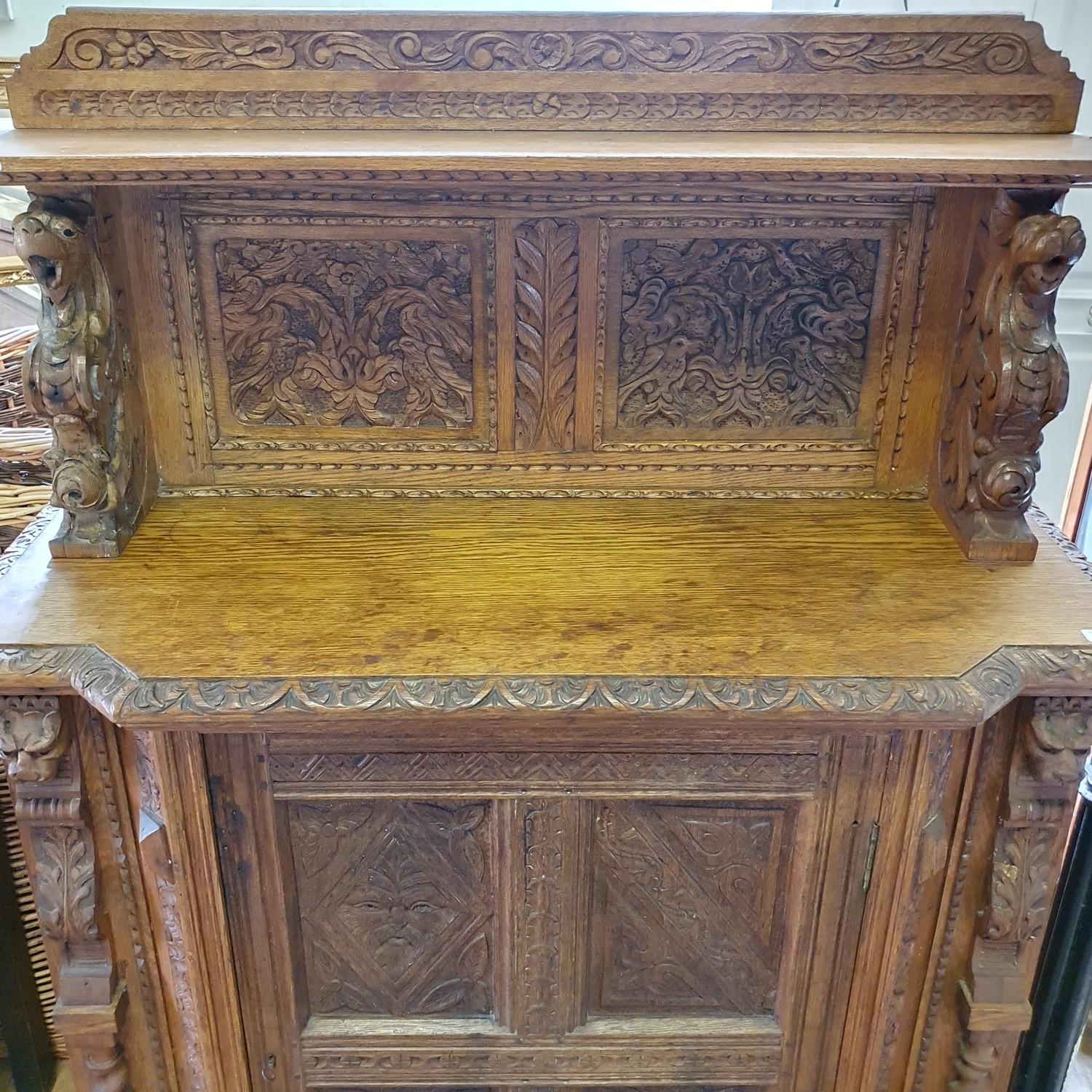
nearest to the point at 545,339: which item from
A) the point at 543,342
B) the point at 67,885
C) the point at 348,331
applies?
the point at 543,342

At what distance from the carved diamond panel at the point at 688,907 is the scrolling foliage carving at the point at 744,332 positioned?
0.53 metres

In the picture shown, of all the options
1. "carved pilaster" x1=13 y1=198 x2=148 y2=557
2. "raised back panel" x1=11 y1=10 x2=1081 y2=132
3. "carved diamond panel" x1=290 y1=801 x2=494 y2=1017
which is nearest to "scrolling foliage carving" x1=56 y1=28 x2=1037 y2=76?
"raised back panel" x1=11 y1=10 x2=1081 y2=132

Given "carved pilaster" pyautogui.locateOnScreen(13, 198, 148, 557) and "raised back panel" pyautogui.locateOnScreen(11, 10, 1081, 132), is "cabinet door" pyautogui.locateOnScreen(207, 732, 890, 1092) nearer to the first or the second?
"carved pilaster" pyautogui.locateOnScreen(13, 198, 148, 557)

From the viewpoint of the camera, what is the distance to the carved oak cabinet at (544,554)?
3.98ft

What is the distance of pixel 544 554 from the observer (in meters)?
1.40

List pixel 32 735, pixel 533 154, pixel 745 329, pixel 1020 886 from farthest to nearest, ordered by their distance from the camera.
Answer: pixel 745 329
pixel 1020 886
pixel 32 735
pixel 533 154

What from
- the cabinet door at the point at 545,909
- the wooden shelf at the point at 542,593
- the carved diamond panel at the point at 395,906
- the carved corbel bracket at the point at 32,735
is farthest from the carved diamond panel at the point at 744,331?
the carved corbel bracket at the point at 32,735

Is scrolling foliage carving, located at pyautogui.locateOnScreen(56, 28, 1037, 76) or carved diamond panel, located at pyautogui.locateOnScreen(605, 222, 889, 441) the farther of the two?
carved diamond panel, located at pyautogui.locateOnScreen(605, 222, 889, 441)

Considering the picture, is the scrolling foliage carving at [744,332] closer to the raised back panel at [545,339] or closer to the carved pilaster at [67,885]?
the raised back panel at [545,339]

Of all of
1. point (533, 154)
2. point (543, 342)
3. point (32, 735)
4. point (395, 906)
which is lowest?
point (395, 906)

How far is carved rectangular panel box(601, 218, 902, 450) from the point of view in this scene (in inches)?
55.8

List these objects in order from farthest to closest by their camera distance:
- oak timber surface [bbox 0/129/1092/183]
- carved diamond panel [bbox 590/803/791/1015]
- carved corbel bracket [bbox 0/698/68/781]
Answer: carved diamond panel [bbox 590/803/791/1015] → carved corbel bracket [bbox 0/698/68/781] → oak timber surface [bbox 0/129/1092/183]

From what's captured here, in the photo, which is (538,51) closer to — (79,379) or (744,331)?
(744,331)

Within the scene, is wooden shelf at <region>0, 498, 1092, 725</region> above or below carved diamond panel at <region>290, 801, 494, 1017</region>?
above
